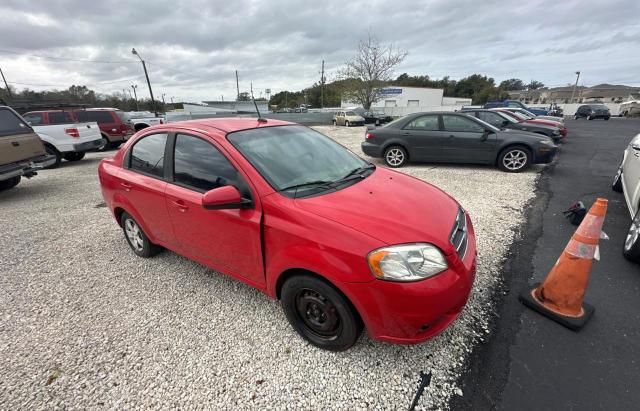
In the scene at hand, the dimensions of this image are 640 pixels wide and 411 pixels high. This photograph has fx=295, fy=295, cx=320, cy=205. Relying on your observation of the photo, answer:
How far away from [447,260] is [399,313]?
45cm

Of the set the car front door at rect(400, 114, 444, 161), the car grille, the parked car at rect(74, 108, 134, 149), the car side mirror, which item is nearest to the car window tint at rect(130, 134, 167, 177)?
the car side mirror

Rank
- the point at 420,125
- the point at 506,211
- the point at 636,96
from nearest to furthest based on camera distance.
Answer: the point at 506,211 < the point at 420,125 < the point at 636,96

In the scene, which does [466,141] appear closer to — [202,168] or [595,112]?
[202,168]

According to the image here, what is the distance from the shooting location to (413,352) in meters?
2.12

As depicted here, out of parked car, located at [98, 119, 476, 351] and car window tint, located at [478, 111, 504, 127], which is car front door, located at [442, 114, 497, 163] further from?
parked car, located at [98, 119, 476, 351]

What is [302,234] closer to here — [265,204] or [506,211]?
[265,204]

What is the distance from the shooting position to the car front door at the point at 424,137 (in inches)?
290

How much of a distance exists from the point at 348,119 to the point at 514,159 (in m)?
21.5

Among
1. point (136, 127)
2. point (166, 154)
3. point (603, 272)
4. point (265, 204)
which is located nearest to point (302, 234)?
point (265, 204)

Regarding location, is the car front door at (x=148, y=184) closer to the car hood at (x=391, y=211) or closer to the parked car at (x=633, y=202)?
the car hood at (x=391, y=211)

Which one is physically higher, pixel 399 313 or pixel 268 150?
pixel 268 150

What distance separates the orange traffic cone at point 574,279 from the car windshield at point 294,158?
182cm

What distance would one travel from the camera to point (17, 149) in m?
5.97

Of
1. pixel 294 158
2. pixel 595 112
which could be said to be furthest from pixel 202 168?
pixel 595 112
